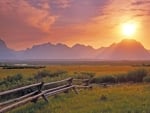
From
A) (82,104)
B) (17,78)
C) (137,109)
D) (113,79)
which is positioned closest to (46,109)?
(82,104)

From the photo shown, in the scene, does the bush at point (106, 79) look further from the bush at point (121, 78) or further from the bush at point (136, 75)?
the bush at point (136, 75)

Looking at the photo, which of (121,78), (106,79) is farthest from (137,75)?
(106,79)

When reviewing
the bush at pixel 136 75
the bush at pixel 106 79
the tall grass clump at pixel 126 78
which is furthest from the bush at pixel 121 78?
the bush at pixel 106 79

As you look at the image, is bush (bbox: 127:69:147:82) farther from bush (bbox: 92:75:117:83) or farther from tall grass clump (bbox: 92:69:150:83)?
bush (bbox: 92:75:117:83)

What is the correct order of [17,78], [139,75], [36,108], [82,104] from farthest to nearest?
[139,75]
[17,78]
[82,104]
[36,108]

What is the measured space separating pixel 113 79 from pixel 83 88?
24.1 meters

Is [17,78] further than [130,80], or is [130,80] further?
[130,80]

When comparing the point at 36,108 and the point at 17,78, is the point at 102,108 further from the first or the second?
the point at 17,78

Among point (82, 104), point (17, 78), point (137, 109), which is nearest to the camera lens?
point (137, 109)

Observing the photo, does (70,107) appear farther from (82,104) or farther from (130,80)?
(130,80)

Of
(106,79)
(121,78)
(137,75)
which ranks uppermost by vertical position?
(137,75)

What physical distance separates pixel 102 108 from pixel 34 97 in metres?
3.47

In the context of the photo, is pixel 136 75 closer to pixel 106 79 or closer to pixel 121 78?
pixel 121 78

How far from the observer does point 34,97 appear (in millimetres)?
17172
